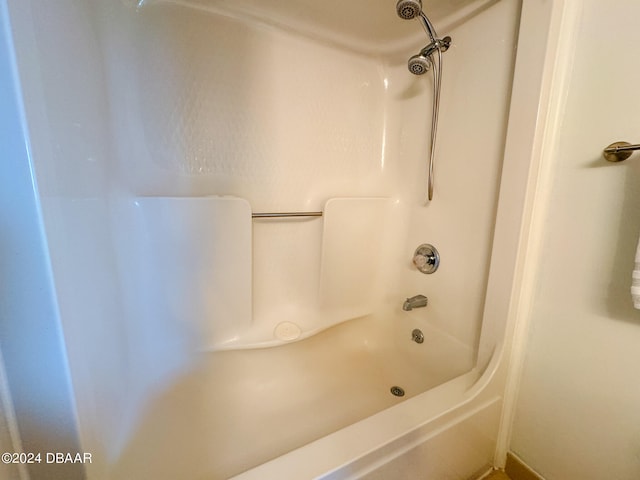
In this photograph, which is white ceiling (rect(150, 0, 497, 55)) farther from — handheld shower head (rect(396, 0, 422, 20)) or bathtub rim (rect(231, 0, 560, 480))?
bathtub rim (rect(231, 0, 560, 480))

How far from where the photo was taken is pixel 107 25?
2.90 ft

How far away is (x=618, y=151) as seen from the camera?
660 mm

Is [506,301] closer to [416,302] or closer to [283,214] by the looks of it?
[416,302]

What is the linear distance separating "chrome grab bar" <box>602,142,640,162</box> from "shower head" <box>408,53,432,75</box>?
0.67 metres

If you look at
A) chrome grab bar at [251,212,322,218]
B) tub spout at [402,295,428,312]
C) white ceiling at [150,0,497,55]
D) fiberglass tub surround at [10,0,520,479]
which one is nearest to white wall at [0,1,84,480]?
fiberglass tub surround at [10,0,520,479]

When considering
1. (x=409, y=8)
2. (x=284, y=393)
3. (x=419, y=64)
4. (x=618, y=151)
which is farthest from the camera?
(x=284, y=393)

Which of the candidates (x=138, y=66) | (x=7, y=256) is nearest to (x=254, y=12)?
(x=138, y=66)

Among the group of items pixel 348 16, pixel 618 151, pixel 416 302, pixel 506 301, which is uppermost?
pixel 348 16

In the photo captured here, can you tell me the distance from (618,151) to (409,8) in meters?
0.71

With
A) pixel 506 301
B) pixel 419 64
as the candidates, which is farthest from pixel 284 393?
pixel 419 64

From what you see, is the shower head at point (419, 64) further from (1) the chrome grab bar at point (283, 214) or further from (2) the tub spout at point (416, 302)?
(2) the tub spout at point (416, 302)

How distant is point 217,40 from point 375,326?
57.7 inches

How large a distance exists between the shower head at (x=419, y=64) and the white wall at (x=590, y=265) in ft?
1.38

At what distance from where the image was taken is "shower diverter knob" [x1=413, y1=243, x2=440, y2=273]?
1175 millimetres
